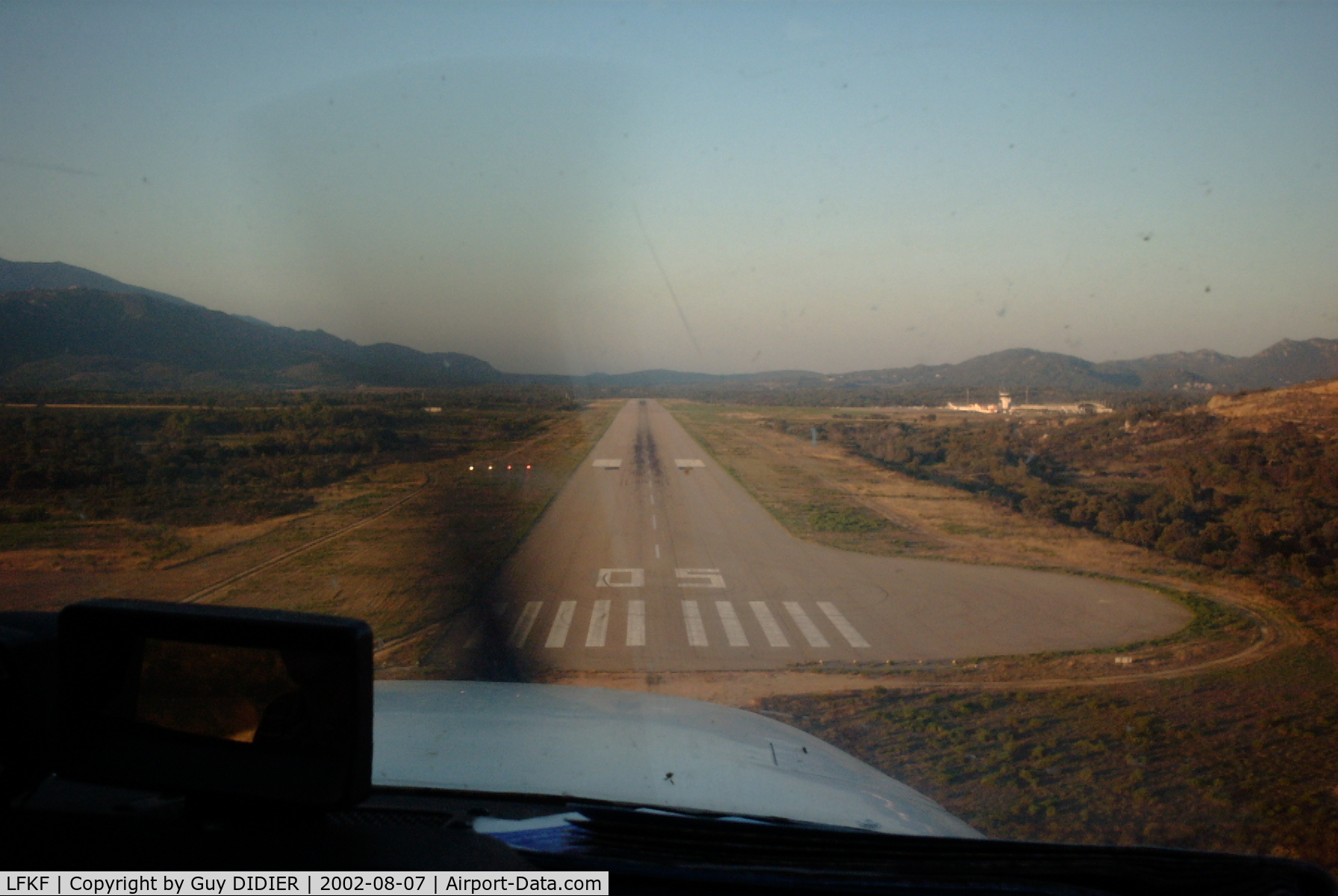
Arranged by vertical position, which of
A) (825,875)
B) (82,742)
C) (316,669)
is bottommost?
(825,875)

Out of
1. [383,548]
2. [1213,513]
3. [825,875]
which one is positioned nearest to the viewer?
[825,875]

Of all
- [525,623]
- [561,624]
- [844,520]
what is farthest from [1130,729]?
[844,520]

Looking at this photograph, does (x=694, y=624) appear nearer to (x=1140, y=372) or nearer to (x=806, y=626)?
(x=806, y=626)

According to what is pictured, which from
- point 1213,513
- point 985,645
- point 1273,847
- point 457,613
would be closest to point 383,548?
point 457,613

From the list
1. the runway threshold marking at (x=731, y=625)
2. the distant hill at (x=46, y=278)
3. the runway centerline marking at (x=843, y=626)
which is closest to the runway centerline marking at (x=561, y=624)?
the runway threshold marking at (x=731, y=625)

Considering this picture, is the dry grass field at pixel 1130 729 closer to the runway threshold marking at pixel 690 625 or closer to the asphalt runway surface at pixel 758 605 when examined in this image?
the asphalt runway surface at pixel 758 605

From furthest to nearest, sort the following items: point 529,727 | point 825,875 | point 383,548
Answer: point 383,548 < point 529,727 < point 825,875

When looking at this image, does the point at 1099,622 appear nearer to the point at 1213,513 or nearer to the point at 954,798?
the point at 954,798
